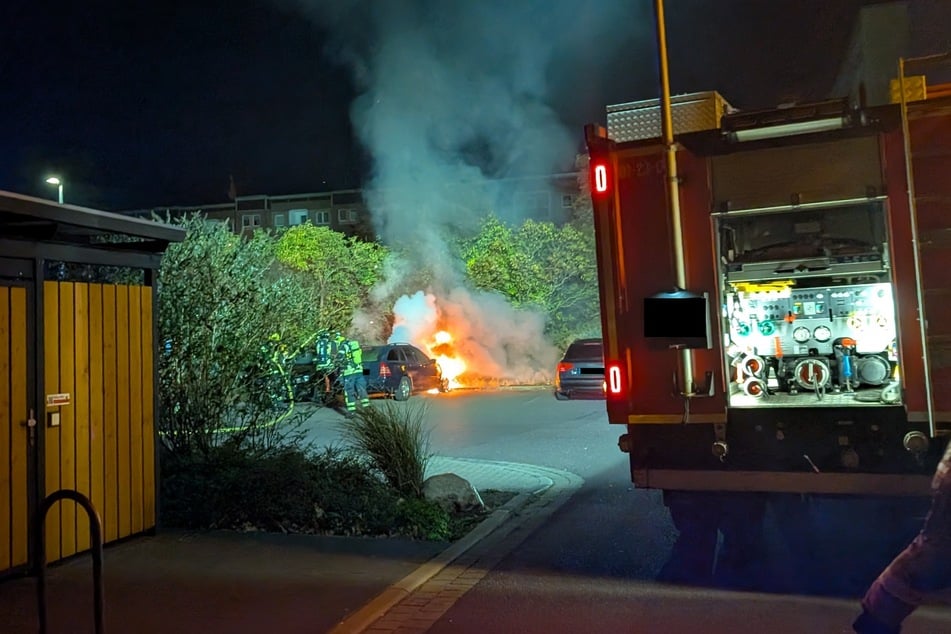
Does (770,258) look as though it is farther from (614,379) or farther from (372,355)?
(372,355)

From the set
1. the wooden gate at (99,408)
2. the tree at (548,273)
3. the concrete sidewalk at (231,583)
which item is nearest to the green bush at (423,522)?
the concrete sidewalk at (231,583)

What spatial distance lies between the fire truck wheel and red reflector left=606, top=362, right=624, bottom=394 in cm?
1588

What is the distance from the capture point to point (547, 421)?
16.7 meters

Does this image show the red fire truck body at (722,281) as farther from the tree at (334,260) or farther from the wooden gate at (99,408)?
the tree at (334,260)

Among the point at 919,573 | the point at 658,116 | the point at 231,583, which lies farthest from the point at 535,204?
the point at 919,573

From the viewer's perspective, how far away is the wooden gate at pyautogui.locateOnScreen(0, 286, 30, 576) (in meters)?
5.65

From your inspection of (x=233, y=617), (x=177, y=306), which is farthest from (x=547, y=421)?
(x=233, y=617)

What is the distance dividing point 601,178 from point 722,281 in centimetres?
106

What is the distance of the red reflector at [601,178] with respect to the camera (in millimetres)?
5602

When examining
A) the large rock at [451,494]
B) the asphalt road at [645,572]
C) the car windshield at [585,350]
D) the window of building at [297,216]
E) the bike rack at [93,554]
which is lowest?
the asphalt road at [645,572]

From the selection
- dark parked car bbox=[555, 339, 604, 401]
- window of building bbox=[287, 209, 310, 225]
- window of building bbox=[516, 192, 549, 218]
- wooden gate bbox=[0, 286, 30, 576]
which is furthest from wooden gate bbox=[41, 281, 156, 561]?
window of building bbox=[287, 209, 310, 225]

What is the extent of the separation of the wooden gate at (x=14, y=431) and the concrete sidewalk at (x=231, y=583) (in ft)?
0.92

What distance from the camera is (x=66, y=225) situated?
6.00 metres

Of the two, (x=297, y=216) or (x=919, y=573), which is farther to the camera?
(x=297, y=216)
